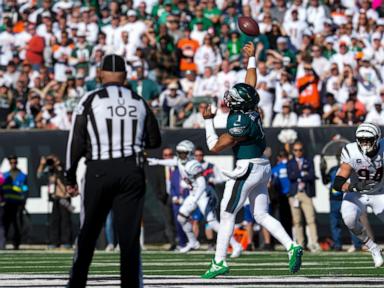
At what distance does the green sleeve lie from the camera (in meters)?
11.3

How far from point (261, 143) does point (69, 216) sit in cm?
950

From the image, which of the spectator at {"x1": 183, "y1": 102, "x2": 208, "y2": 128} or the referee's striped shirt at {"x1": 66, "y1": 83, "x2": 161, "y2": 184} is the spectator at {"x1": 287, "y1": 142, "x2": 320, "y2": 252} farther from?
the referee's striped shirt at {"x1": 66, "y1": 83, "x2": 161, "y2": 184}

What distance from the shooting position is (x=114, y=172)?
8.12 meters

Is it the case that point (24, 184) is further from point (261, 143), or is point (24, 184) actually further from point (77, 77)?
point (261, 143)

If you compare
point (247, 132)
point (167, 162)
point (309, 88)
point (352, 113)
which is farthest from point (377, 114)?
point (247, 132)

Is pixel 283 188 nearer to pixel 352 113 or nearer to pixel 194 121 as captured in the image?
pixel 352 113

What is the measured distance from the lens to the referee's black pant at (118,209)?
812cm

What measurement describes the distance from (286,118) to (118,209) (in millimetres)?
12827

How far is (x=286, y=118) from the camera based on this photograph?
20.8m

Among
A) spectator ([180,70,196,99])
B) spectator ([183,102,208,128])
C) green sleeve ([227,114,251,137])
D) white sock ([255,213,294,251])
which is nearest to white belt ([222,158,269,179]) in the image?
green sleeve ([227,114,251,137])

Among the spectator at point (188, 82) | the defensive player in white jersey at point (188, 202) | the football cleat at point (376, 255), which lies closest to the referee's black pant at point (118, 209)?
the football cleat at point (376, 255)

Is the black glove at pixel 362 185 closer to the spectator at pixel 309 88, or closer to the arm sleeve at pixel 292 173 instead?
the arm sleeve at pixel 292 173

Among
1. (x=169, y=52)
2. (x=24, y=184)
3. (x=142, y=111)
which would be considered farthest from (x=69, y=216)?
(x=142, y=111)

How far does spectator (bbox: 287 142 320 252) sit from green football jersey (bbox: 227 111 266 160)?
782cm
